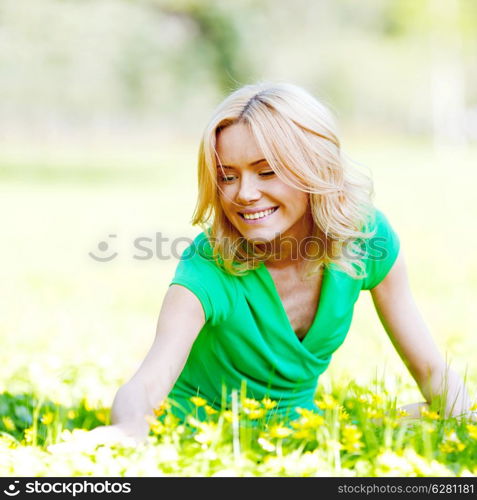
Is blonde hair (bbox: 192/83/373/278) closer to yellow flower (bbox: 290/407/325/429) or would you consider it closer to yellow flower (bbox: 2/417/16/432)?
yellow flower (bbox: 290/407/325/429)

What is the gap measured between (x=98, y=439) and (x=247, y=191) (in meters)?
0.87

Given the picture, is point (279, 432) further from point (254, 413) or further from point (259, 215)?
point (259, 215)

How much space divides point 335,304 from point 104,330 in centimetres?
265

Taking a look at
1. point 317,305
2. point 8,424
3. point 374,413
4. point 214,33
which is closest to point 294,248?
point 317,305

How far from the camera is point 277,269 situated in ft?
9.01

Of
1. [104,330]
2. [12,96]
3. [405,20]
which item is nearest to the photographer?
[104,330]

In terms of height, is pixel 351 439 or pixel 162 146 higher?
pixel 162 146

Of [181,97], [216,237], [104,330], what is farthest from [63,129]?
[216,237]

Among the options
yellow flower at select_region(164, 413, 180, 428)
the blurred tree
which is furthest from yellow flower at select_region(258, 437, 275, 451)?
the blurred tree

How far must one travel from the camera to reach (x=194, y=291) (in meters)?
2.47

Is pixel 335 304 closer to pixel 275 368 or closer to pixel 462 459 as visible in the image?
pixel 275 368

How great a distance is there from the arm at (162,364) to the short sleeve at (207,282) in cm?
3
